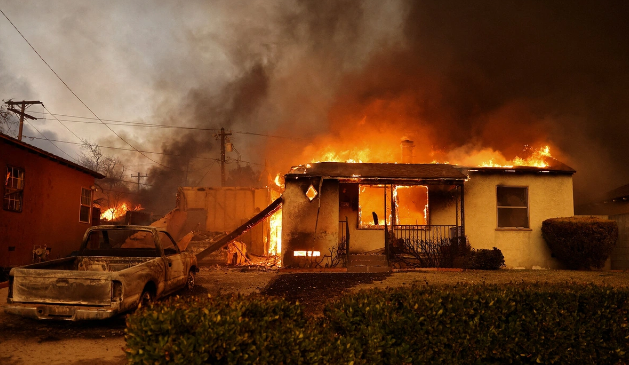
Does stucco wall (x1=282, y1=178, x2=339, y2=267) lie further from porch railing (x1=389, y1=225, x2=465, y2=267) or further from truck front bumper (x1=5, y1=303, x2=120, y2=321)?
truck front bumper (x1=5, y1=303, x2=120, y2=321)

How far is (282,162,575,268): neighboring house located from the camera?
13.8m

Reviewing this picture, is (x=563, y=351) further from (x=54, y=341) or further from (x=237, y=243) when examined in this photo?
(x=237, y=243)

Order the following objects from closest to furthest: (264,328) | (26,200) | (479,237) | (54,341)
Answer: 1. (264,328)
2. (54,341)
3. (26,200)
4. (479,237)

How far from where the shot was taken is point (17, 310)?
605 centimetres

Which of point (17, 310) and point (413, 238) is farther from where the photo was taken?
→ point (413, 238)

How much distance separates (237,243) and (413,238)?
7219 millimetres

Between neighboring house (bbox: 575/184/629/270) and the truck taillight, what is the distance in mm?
15038

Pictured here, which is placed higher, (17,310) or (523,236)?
(523,236)

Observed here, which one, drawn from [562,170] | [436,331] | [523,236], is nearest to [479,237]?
[523,236]

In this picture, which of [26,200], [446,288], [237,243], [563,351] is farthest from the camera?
[237,243]

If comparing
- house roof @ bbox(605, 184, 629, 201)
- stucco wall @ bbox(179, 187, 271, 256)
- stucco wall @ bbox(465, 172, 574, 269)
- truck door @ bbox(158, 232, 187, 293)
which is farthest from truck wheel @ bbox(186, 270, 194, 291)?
house roof @ bbox(605, 184, 629, 201)

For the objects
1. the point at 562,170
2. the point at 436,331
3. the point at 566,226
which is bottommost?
the point at 436,331

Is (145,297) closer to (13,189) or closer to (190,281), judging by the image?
(190,281)

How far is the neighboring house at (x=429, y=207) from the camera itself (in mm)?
13797
